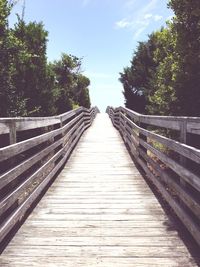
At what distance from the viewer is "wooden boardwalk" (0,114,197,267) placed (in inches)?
146

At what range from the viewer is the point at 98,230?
14.8 feet

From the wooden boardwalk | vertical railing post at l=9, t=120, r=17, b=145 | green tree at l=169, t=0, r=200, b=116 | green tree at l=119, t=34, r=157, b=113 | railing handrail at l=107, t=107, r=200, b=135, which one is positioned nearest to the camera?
the wooden boardwalk

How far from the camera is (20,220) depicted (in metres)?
4.84

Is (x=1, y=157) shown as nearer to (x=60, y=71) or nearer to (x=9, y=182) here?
(x=9, y=182)

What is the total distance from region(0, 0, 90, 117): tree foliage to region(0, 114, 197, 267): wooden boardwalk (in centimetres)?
475

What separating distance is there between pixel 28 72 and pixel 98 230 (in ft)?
45.6

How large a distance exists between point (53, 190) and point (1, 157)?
2752 millimetres

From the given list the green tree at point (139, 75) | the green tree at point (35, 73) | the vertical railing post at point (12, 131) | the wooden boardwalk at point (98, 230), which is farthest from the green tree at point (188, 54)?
the green tree at point (139, 75)

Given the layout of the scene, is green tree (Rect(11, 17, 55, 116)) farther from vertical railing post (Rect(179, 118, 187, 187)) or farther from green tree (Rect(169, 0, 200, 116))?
vertical railing post (Rect(179, 118, 187, 187))

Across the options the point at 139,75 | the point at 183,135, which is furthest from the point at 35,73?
the point at 139,75

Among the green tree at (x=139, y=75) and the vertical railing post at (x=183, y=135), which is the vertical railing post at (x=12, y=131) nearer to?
the vertical railing post at (x=183, y=135)

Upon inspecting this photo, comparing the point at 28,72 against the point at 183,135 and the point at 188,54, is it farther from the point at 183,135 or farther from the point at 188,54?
the point at 183,135

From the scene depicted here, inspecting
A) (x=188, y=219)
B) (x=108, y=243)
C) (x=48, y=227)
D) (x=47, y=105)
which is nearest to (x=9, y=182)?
(x=48, y=227)

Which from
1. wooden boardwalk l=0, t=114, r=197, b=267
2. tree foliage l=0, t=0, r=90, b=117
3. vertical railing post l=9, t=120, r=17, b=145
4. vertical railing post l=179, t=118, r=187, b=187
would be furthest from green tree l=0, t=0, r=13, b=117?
vertical railing post l=179, t=118, r=187, b=187
